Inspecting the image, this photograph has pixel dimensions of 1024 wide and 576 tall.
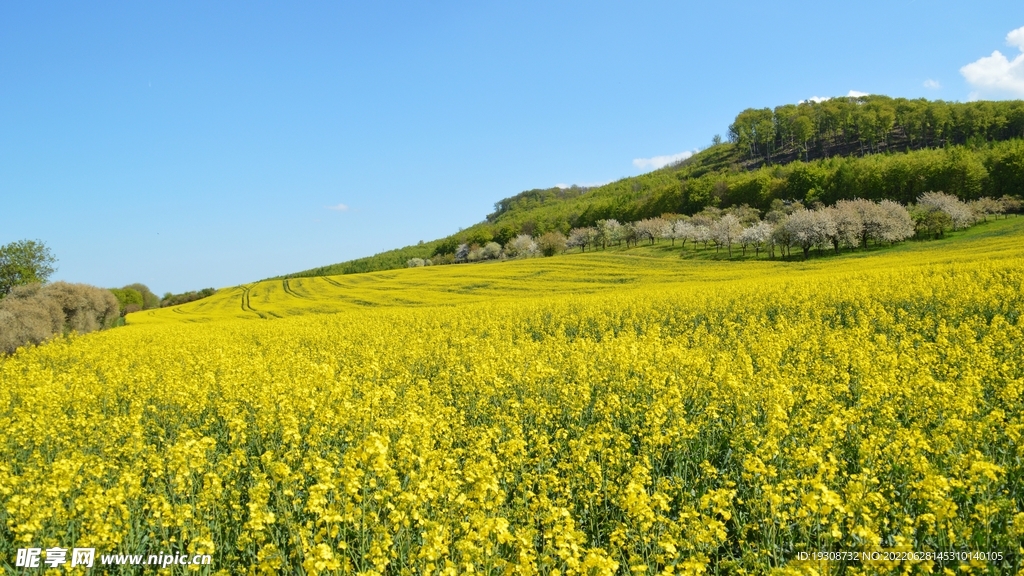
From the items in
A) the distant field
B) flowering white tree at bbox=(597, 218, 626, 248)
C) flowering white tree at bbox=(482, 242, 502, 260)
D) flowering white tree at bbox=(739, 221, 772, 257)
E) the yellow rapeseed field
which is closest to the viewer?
the yellow rapeseed field

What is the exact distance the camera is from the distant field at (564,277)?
37312 millimetres

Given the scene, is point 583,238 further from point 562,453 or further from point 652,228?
point 562,453

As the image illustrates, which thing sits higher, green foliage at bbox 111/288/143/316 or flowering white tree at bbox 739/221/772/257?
green foliage at bbox 111/288/143/316

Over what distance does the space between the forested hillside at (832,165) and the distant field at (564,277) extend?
15098mm

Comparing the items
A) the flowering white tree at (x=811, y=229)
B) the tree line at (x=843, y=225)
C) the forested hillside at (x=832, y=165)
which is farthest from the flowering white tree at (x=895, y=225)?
the forested hillside at (x=832, y=165)

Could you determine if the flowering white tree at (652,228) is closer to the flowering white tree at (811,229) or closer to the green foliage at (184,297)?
the flowering white tree at (811,229)

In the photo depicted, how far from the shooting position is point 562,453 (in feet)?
22.2

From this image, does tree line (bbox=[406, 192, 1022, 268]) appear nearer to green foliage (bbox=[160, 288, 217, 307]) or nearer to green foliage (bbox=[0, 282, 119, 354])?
green foliage (bbox=[0, 282, 119, 354])

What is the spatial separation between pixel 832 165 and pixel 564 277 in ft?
211

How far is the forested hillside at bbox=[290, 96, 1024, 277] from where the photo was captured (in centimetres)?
6769

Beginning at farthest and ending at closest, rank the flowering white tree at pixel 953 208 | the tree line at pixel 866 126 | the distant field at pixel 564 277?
the tree line at pixel 866 126 < the flowering white tree at pixel 953 208 < the distant field at pixel 564 277

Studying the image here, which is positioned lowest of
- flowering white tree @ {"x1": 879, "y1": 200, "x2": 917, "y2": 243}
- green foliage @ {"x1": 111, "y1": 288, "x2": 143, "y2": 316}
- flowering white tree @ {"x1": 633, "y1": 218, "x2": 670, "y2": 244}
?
flowering white tree @ {"x1": 879, "y1": 200, "x2": 917, "y2": 243}

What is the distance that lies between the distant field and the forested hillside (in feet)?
49.5

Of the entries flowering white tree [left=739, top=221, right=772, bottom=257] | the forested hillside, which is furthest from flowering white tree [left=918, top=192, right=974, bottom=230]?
flowering white tree [left=739, top=221, right=772, bottom=257]
